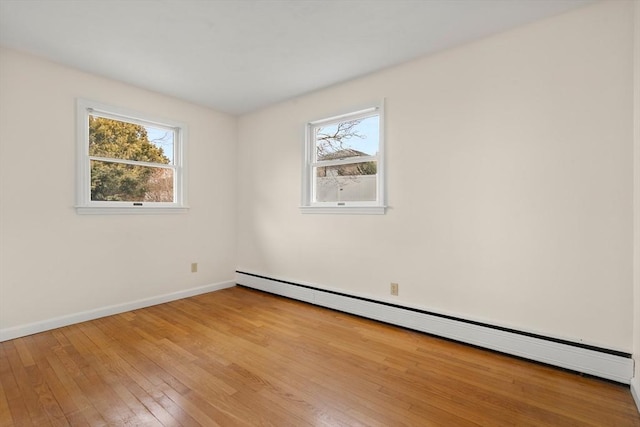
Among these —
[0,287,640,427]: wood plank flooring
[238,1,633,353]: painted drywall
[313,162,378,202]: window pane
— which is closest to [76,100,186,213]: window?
[0,287,640,427]: wood plank flooring

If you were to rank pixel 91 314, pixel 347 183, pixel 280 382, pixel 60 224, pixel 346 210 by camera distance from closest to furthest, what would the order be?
pixel 280 382 < pixel 60 224 < pixel 91 314 < pixel 346 210 < pixel 347 183

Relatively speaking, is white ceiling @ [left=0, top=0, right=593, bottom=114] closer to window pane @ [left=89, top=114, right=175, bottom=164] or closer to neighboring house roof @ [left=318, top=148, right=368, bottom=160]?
window pane @ [left=89, top=114, right=175, bottom=164]

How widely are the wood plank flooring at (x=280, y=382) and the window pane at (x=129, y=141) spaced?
1.85 m

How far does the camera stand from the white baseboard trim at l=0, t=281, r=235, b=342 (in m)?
2.58

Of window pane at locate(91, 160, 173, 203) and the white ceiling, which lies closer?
the white ceiling

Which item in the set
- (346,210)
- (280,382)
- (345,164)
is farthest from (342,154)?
(280,382)

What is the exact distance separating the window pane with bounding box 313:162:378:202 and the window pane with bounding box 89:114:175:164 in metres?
1.96

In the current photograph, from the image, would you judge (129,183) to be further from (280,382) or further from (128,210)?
(280,382)

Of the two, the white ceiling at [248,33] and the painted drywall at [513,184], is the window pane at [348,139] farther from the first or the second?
the white ceiling at [248,33]

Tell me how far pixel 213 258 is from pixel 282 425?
118 inches

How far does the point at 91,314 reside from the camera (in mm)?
3008

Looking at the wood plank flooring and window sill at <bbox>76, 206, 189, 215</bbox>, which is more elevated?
window sill at <bbox>76, 206, 189, 215</bbox>

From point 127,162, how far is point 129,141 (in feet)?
0.86

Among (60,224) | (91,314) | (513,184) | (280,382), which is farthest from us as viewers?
(91,314)
